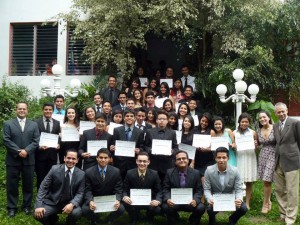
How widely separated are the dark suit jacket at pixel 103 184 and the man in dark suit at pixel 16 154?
3.83ft

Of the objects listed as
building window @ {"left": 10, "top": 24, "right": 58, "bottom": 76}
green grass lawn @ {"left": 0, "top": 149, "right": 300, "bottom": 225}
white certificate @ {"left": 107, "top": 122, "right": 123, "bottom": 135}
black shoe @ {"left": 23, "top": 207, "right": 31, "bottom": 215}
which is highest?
building window @ {"left": 10, "top": 24, "right": 58, "bottom": 76}

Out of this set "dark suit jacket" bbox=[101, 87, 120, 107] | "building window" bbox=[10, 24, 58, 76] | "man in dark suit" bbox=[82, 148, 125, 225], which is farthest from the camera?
"building window" bbox=[10, 24, 58, 76]

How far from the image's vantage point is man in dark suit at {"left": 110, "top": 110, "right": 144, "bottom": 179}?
7.40m

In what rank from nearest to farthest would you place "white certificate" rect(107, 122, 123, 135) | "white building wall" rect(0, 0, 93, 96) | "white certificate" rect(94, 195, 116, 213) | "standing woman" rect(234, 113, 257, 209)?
"white certificate" rect(94, 195, 116, 213), "standing woman" rect(234, 113, 257, 209), "white certificate" rect(107, 122, 123, 135), "white building wall" rect(0, 0, 93, 96)

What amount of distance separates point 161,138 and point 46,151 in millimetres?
2049

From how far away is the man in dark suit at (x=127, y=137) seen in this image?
740 cm

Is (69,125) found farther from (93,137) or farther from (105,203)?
(105,203)

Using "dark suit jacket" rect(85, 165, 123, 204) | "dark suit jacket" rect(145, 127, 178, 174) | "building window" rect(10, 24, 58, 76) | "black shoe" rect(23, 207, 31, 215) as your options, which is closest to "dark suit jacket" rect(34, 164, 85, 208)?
"dark suit jacket" rect(85, 165, 123, 204)

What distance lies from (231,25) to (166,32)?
177cm

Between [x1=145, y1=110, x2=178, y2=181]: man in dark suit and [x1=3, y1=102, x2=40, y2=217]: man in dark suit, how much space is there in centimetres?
192

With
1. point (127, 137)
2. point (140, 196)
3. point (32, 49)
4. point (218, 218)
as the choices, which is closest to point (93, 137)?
point (127, 137)

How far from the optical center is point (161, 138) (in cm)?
738

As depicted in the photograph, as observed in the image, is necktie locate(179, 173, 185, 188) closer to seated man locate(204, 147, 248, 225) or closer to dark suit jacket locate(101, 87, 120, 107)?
seated man locate(204, 147, 248, 225)

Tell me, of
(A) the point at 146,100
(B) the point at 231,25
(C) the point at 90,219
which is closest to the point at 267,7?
(B) the point at 231,25
